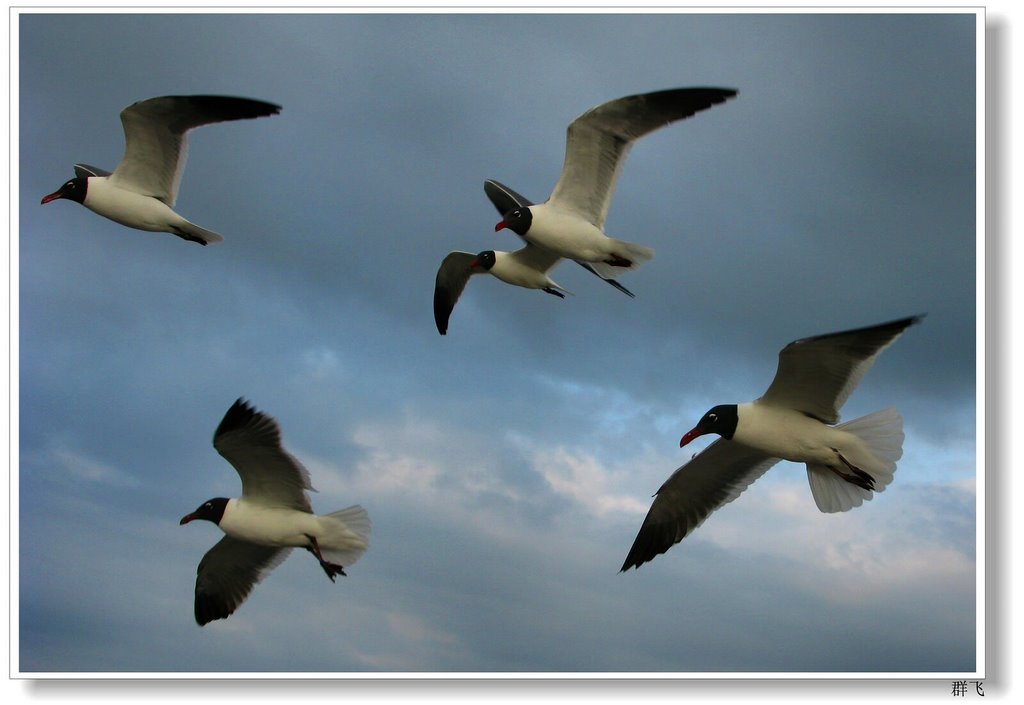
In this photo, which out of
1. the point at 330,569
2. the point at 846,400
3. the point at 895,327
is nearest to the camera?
the point at 895,327

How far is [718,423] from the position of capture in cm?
614

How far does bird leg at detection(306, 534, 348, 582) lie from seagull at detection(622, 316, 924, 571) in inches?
81.2

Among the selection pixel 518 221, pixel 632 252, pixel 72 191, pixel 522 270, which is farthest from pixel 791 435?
pixel 72 191

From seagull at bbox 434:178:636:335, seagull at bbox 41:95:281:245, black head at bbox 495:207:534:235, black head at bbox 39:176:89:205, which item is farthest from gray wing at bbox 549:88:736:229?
black head at bbox 39:176:89:205

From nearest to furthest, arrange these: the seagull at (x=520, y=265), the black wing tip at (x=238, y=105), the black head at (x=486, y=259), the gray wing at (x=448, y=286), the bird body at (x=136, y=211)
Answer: the black wing tip at (x=238, y=105), the bird body at (x=136, y=211), the seagull at (x=520, y=265), the black head at (x=486, y=259), the gray wing at (x=448, y=286)

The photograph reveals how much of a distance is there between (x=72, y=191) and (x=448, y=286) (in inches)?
130

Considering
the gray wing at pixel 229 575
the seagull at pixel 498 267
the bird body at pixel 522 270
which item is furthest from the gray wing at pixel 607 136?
the gray wing at pixel 229 575

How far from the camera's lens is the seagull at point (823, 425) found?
5664mm

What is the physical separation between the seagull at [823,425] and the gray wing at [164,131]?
3.46 meters

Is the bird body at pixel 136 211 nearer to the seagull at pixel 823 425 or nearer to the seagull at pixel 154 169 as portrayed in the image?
the seagull at pixel 154 169
